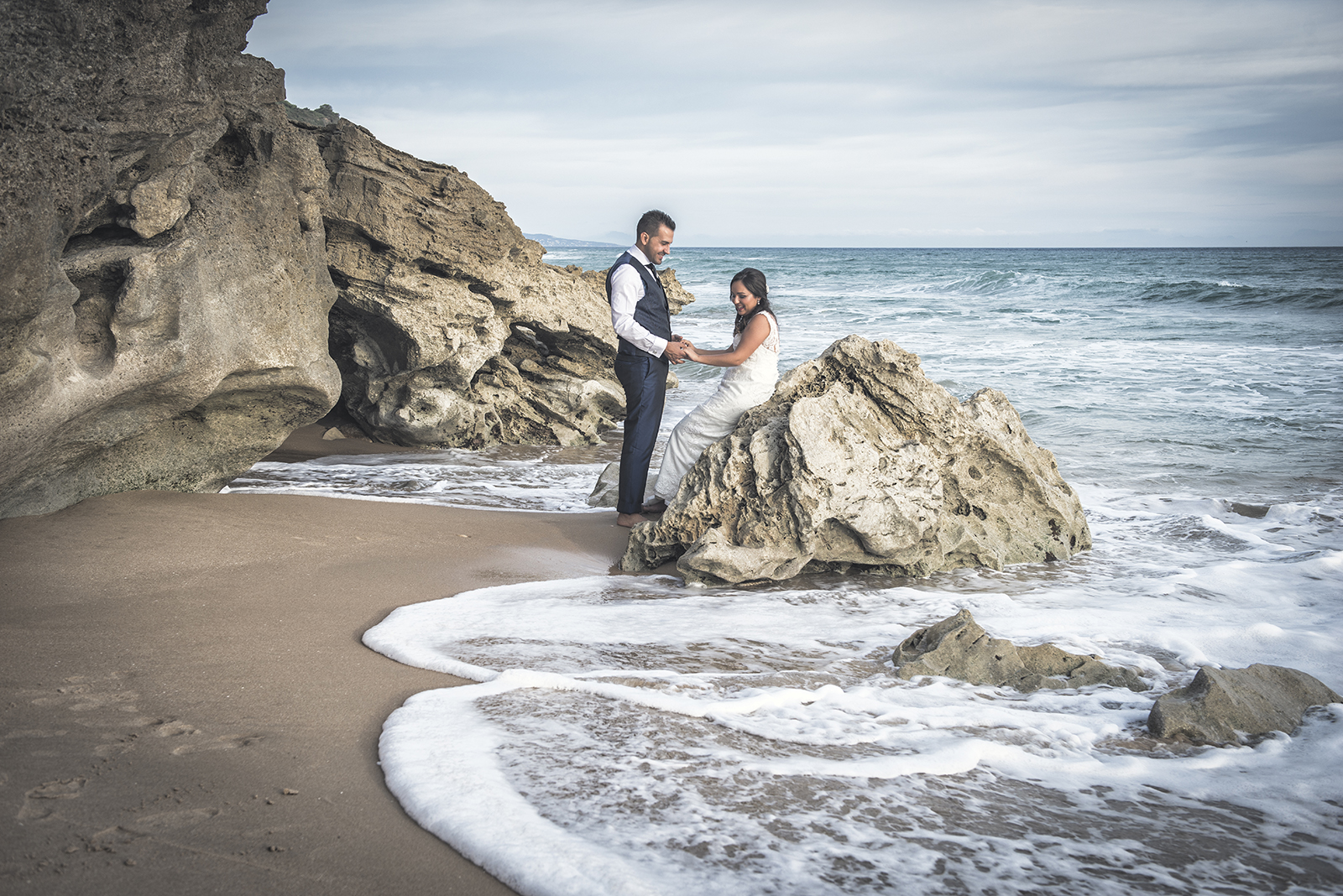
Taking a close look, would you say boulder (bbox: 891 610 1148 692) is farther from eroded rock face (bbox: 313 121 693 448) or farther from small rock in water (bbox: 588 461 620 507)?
eroded rock face (bbox: 313 121 693 448)

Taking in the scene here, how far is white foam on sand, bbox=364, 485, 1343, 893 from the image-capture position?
2.31 metres

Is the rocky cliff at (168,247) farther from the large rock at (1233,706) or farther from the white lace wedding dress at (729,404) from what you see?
the large rock at (1233,706)

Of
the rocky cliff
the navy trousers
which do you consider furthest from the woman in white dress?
the rocky cliff

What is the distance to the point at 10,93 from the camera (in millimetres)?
3365

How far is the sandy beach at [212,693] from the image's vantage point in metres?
2.11

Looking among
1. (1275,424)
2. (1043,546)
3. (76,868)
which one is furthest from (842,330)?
(76,868)

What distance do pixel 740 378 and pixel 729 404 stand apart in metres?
0.20

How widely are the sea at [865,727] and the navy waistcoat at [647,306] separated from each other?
1.56 m

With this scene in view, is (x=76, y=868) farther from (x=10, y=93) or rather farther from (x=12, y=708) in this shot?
(x=10, y=93)

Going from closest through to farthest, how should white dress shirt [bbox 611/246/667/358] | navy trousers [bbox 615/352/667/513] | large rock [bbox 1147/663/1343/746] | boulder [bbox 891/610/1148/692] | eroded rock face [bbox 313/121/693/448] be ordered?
large rock [bbox 1147/663/1343/746]
boulder [bbox 891/610/1148/692]
white dress shirt [bbox 611/246/667/358]
navy trousers [bbox 615/352/667/513]
eroded rock face [bbox 313/121/693/448]

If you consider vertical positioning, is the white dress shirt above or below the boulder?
above

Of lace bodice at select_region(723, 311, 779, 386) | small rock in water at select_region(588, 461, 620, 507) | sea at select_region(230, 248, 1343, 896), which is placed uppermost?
lace bodice at select_region(723, 311, 779, 386)

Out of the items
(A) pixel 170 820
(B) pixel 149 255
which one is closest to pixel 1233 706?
(A) pixel 170 820

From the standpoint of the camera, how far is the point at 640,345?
6.07 m
